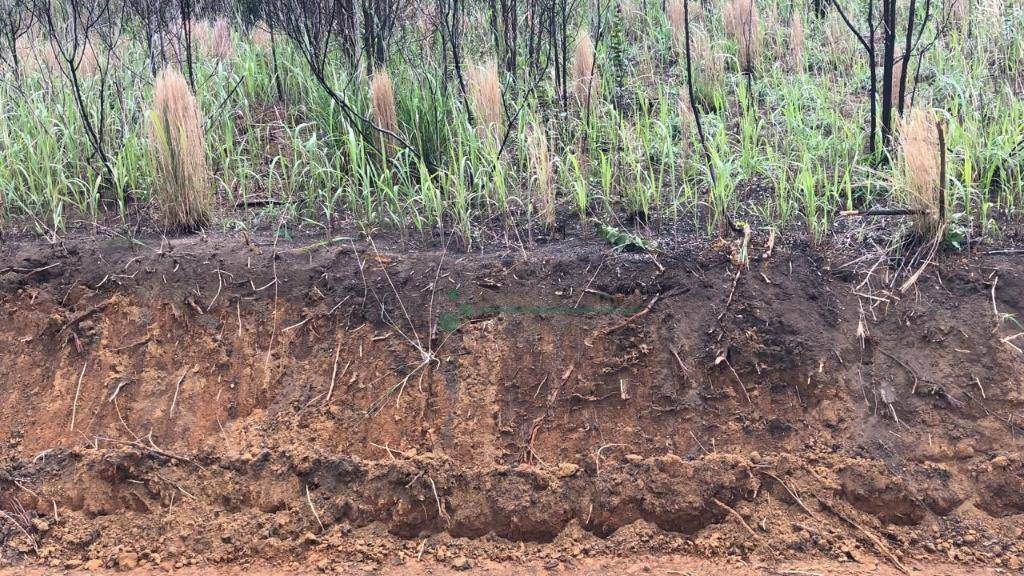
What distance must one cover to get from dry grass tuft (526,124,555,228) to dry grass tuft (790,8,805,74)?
1936mm

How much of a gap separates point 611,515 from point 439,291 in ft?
3.77

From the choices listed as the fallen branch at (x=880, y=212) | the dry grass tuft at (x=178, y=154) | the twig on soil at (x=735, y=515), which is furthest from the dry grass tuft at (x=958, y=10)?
the dry grass tuft at (x=178, y=154)

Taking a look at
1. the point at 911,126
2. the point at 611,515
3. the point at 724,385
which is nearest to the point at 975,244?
the point at 911,126

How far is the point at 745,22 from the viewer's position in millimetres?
4754

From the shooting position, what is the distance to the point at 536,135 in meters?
3.56

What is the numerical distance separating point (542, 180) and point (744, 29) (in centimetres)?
210

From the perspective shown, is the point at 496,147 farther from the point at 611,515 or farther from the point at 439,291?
the point at 611,515

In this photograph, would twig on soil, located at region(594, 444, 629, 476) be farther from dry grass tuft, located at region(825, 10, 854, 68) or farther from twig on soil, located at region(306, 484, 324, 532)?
dry grass tuft, located at region(825, 10, 854, 68)

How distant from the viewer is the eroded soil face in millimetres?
2779

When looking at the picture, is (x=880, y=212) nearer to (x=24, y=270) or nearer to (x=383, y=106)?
(x=383, y=106)

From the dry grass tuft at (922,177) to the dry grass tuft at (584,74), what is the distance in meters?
1.57

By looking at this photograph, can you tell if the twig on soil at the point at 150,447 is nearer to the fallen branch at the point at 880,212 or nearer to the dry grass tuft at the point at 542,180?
the dry grass tuft at the point at 542,180

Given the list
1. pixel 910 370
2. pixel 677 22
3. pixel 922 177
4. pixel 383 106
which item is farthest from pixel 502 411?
pixel 677 22

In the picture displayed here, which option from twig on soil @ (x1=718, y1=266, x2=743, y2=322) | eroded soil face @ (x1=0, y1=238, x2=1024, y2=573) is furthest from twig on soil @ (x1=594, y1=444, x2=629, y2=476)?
twig on soil @ (x1=718, y1=266, x2=743, y2=322)
